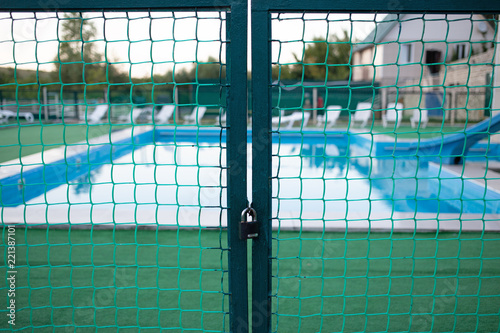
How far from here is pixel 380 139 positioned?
10.6 m

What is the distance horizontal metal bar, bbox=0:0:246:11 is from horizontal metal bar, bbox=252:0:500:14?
0.13 m

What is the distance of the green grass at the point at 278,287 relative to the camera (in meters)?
2.16

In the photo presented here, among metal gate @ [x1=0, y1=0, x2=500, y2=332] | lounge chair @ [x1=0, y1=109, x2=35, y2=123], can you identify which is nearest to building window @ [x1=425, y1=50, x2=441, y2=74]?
metal gate @ [x1=0, y1=0, x2=500, y2=332]

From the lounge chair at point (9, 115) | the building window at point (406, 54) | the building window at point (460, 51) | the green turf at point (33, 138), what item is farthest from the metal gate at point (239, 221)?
the building window at point (406, 54)

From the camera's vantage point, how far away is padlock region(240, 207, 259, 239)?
1634 millimetres

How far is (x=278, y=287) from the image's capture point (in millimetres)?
2234

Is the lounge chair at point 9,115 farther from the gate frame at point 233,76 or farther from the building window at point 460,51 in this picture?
the building window at point 460,51

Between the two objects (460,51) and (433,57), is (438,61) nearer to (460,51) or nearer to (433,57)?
(433,57)

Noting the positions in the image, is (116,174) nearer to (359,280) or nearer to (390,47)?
(359,280)

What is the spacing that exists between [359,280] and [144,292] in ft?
4.60

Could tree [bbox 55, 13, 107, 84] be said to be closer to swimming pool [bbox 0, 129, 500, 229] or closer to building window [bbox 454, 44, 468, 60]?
swimming pool [bbox 0, 129, 500, 229]

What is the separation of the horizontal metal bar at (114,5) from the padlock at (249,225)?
760mm

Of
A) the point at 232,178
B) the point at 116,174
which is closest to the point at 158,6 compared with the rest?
the point at 232,178

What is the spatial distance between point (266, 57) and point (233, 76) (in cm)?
14
